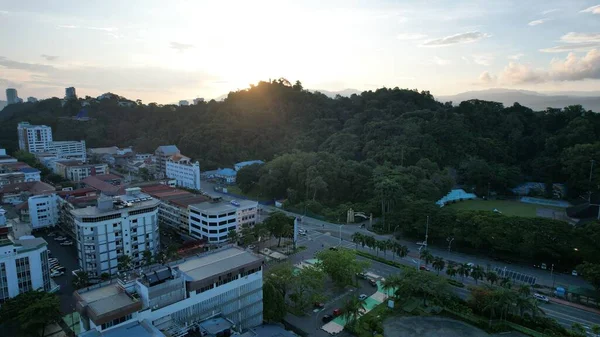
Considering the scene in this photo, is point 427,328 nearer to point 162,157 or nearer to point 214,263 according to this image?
point 214,263

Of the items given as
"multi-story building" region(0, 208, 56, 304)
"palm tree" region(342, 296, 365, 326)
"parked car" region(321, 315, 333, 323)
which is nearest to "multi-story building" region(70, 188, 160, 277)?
"multi-story building" region(0, 208, 56, 304)

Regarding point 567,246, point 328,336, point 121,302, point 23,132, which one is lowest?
point 328,336

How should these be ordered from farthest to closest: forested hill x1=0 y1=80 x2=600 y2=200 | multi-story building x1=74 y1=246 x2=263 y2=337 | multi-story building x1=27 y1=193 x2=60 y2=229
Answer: forested hill x1=0 y1=80 x2=600 y2=200 → multi-story building x1=27 y1=193 x2=60 y2=229 → multi-story building x1=74 y1=246 x2=263 y2=337

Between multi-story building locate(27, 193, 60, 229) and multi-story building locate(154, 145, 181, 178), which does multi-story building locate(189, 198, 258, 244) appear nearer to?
multi-story building locate(27, 193, 60, 229)

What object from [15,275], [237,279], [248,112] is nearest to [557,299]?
[237,279]

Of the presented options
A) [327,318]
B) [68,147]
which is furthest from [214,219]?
[68,147]

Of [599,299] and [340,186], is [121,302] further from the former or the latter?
Answer: [340,186]
